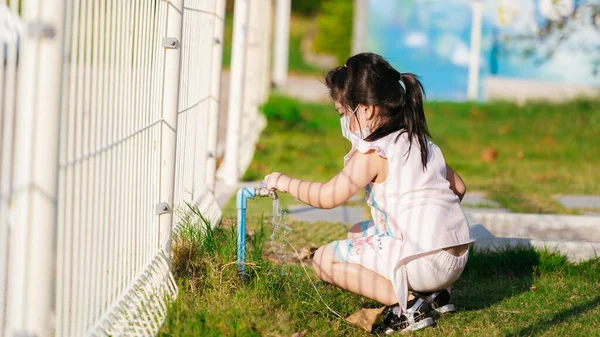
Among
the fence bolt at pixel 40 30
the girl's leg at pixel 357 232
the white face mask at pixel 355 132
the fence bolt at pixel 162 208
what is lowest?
the girl's leg at pixel 357 232

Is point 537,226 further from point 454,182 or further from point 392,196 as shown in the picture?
point 392,196

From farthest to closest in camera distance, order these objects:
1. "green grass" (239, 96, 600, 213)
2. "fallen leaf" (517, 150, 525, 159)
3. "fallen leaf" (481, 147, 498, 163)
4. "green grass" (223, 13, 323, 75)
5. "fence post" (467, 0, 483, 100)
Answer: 1. "green grass" (223, 13, 323, 75)
2. "fence post" (467, 0, 483, 100)
3. "fallen leaf" (517, 150, 525, 159)
4. "fallen leaf" (481, 147, 498, 163)
5. "green grass" (239, 96, 600, 213)

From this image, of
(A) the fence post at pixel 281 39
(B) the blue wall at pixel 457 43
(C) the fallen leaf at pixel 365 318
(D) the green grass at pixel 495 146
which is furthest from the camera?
(A) the fence post at pixel 281 39

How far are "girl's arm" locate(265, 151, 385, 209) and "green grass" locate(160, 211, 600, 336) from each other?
0.36 meters

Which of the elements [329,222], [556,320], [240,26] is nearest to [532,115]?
[240,26]

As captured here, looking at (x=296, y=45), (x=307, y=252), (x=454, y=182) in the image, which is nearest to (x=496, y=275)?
(x=454, y=182)

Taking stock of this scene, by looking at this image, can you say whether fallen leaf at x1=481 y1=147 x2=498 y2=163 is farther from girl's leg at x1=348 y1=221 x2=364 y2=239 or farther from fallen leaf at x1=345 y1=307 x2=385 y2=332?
fallen leaf at x1=345 y1=307 x2=385 y2=332

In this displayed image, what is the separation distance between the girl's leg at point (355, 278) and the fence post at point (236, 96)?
147 inches

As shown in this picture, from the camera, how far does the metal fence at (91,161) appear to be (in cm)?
216

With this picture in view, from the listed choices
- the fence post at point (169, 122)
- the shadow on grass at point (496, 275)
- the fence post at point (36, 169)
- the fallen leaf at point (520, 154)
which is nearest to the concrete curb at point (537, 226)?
the shadow on grass at point (496, 275)

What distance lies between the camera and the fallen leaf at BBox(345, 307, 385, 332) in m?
3.50

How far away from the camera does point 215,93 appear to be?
5723 millimetres

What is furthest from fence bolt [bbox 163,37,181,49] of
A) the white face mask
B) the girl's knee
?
the girl's knee

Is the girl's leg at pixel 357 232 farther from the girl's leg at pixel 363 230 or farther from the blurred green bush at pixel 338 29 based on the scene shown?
the blurred green bush at pixel 338 29
